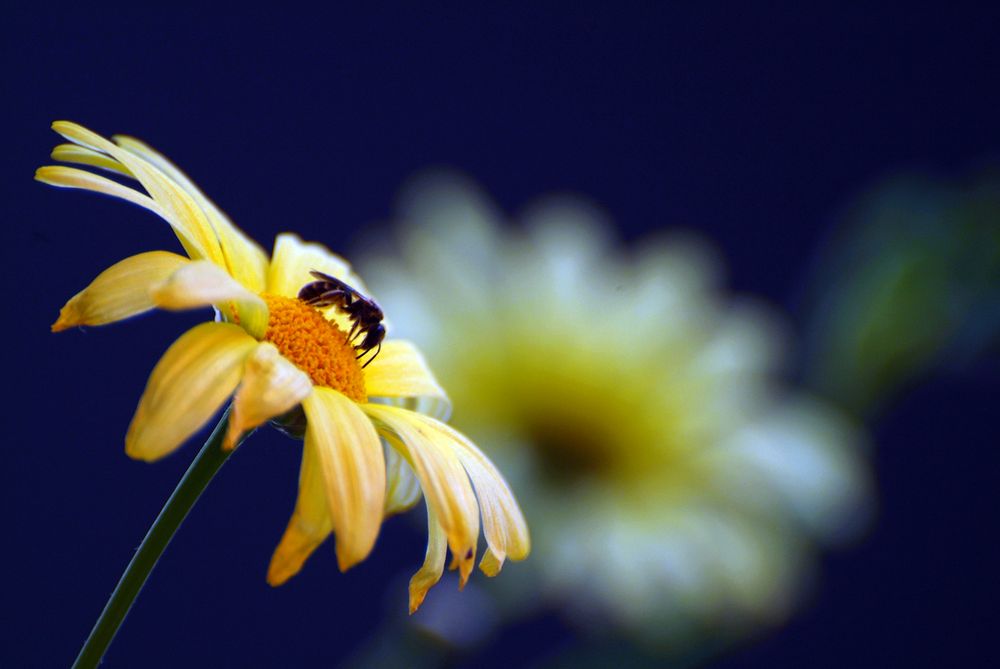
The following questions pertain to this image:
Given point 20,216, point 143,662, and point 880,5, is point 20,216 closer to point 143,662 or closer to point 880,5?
point 143,662

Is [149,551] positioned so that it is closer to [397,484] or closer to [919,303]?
[397,484]

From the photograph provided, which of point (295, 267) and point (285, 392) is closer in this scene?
point (285, 392)

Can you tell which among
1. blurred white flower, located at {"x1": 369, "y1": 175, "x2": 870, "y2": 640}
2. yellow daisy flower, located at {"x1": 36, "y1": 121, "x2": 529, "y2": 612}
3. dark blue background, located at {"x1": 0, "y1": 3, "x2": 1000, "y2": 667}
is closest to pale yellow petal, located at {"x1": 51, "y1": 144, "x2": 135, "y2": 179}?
yellow daisy flower, located at {"x1": 36, "y1": 121, "x2": 529, "y2": 612}

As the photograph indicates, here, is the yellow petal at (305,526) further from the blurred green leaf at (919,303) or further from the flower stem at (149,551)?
the blurred green leaf at (919,303)

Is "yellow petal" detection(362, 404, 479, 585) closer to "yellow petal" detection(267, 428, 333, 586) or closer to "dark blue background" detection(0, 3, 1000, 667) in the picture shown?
"yellow petal" detection(267, 428, 333, 586)

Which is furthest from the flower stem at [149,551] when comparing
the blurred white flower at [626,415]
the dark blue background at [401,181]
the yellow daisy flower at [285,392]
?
the dark blue background at [401,181]

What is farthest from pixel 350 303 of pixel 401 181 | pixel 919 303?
pixel 401 181

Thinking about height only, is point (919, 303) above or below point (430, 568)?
above

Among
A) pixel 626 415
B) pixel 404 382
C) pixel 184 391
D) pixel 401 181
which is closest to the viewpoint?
pixel 184 391
